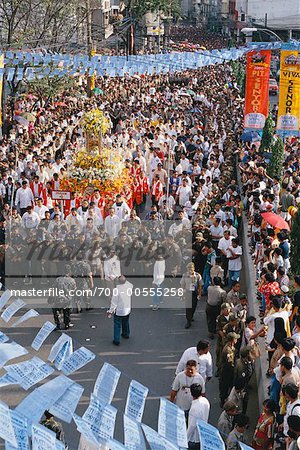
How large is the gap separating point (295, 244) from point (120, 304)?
3.24 metres

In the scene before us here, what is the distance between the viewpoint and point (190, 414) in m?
8.21

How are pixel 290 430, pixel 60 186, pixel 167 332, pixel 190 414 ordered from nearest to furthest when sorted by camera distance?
pixel 290 430 → pixel 190 414 → pixel 167 332 → pixel 60 186

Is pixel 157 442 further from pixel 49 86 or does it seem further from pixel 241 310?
pixel 49 86

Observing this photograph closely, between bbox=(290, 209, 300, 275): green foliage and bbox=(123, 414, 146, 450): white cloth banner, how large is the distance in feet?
22.1

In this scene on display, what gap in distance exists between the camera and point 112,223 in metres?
15.0

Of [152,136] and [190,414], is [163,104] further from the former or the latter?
[190,414]

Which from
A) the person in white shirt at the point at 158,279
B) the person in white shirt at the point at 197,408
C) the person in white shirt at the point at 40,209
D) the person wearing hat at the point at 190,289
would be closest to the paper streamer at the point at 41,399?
the person in white shirt at the point at 197,408

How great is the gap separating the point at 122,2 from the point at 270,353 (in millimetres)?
71039

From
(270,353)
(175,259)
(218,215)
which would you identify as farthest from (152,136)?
(270,353)

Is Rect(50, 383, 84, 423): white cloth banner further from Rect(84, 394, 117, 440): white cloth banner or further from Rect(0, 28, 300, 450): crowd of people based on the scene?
Rect(0, 28, 300, 450): crowd of people

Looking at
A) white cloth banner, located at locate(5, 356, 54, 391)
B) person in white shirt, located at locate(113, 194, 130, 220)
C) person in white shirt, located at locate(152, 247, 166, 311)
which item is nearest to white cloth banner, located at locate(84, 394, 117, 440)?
white cloth banner, located at locate(5, 356, 54, 391)

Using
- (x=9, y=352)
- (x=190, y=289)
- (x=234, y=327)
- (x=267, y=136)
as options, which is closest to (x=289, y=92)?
(x=267, y=136)

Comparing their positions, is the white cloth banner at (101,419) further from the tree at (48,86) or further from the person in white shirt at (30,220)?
the tree at (48,86)

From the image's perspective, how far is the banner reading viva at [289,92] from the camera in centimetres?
1859
